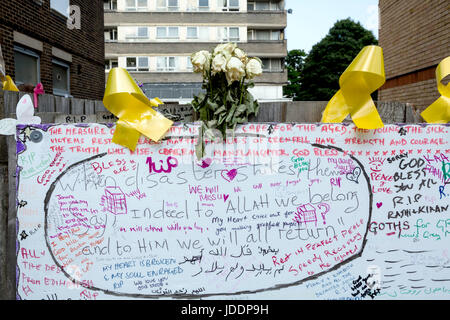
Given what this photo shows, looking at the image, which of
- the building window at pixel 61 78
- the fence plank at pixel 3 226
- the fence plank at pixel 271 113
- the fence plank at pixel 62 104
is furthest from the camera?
the building window at pixel 61 78

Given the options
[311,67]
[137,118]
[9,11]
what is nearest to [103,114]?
[137,118]

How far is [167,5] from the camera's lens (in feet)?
102

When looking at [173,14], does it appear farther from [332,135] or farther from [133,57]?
[332,135]

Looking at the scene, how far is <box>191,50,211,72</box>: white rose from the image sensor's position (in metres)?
2.23

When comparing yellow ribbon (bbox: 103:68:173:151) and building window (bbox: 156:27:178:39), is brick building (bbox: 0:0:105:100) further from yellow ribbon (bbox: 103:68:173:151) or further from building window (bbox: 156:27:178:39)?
building window (bbox: 156:27:178:39)

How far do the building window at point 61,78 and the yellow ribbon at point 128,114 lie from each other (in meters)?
7.49

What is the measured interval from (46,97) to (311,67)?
38.3 meters

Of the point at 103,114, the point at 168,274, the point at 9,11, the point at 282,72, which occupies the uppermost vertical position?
the point at 282,72

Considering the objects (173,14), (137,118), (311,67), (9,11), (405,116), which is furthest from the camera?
(311,67)

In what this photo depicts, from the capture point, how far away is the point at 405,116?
2.62m

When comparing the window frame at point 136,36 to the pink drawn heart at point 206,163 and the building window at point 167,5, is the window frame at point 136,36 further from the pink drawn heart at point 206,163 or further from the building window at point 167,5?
the pink drawn heart at point 206,163

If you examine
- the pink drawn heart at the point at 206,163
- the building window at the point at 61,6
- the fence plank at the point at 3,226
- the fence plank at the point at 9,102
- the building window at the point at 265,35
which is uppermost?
the building window at the point at 265,35

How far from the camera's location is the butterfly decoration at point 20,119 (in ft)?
7.64

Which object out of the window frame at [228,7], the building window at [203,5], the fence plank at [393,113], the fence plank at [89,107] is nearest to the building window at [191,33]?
the building window at [203,5]
